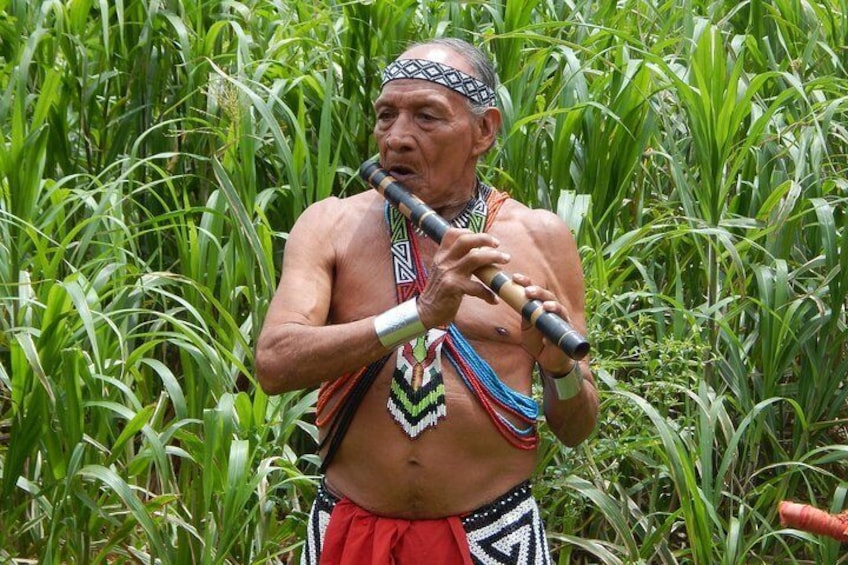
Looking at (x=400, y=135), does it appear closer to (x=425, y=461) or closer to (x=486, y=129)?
(x=486, y=129)

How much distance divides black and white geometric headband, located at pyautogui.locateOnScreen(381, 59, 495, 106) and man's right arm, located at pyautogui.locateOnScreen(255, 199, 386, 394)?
0.29 metres

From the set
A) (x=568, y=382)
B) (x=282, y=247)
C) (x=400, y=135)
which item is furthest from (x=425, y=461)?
(x=282, y=247)

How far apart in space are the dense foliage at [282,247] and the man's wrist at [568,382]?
0.95 meters

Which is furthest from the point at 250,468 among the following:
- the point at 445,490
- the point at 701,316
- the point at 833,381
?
the point at 833,381

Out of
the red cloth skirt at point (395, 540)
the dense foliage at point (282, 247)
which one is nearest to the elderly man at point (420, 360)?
the red cloth skirt at point (395, 540)

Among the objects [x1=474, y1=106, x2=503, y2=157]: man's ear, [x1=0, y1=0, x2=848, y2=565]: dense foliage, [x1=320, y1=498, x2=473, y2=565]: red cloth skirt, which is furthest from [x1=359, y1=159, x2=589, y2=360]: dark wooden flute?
[x1=0, y1=0, x2=848, y2=565]: dense foliage

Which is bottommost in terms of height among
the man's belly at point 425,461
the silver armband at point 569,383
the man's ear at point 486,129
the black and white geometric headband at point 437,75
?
the man's belly at point 425,461

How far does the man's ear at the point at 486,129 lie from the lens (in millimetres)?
3211

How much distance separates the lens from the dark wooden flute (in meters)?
2.70

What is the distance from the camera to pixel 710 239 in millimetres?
4223

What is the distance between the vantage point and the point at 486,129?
324 centimetres

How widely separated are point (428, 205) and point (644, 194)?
186 centimetres

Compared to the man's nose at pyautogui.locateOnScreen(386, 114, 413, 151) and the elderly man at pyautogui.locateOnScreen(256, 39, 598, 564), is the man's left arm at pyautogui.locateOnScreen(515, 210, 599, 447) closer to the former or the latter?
the elderly man at pyautogui.locateOnScreen(256, 39, 598, 564)

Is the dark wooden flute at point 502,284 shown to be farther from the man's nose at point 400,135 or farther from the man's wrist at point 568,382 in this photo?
the man's wrist at point 568,382
